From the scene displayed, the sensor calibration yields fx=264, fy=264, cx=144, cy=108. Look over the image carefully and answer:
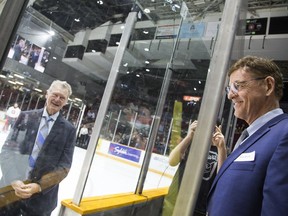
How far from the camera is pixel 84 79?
162 cm

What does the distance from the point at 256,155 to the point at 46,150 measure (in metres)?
0.95

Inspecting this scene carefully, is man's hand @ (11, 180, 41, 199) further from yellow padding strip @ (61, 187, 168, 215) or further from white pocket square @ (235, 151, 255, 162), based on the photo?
white pocket square @ (235, 151, 255, 162)

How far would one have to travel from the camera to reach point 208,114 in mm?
864

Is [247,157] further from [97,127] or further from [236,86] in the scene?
[97,127]

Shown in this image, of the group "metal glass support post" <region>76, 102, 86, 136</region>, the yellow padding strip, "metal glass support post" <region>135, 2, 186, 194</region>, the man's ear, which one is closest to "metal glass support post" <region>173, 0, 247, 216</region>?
the man's ear

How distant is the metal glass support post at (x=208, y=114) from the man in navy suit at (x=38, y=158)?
705 millimetres

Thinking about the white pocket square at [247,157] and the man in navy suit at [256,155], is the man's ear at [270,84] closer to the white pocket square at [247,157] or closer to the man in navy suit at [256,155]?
the man in navy suit at [256,155]

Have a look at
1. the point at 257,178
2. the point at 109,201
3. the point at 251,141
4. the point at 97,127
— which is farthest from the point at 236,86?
the point at 109,201

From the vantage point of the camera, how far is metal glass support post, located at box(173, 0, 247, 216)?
823 mm

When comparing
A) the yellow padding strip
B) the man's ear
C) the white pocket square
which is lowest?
the yellow padding strip

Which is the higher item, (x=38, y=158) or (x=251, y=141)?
(x=251, y=141)

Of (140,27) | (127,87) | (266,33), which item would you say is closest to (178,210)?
(127,87)

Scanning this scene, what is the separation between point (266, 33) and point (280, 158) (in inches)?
186

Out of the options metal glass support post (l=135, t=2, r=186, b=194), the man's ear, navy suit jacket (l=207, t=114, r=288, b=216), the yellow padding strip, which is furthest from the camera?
metal glass support post (l=135, t=2, r=186, b=194)
